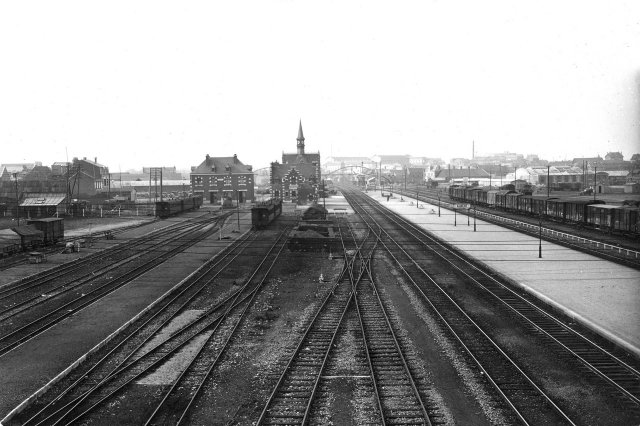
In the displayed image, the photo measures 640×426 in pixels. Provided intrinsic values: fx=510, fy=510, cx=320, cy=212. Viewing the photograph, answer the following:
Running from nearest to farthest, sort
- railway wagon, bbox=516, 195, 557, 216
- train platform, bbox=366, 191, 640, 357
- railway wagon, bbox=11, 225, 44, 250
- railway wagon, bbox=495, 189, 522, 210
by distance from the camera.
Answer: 1. train platform, bbox=366, 191, 640, 357
2. railway wagon, bbox=11, 225, 44, 250
3. railway wagon, bbox=516, 195, 557, 216
4. railway wagon, bbox=495, 189, 522, 210

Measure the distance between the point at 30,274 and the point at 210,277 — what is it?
10.3m

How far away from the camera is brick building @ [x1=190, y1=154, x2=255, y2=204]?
95500mm

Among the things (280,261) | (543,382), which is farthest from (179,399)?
(280,261)

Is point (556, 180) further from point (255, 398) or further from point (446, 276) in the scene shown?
point (255, 398)

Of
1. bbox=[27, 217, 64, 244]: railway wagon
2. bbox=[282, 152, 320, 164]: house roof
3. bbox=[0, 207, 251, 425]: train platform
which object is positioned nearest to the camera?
bbox=[0, 207, 251, 425]: train platform

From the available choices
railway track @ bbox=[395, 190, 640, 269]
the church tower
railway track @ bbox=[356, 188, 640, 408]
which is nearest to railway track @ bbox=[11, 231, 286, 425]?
railway track @ bbox=[356, 188, 640, 408]

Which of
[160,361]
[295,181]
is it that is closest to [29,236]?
[160,361]

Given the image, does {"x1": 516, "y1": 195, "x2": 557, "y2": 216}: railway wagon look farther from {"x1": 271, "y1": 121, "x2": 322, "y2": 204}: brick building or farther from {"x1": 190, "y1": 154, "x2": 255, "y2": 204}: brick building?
{"x1": 190, "y1": 154, "x2": 255, "y2": 204}: brick building

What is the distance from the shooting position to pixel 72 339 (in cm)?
1709

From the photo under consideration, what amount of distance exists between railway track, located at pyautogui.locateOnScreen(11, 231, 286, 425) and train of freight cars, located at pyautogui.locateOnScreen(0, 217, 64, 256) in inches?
725

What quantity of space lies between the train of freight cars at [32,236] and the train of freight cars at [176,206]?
2149cm

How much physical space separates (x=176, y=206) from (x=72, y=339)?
5281cm

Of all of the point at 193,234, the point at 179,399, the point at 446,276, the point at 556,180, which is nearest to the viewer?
the point at 179,399

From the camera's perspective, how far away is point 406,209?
251 ft
